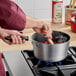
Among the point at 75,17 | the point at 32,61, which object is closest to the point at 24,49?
the point at 32,61

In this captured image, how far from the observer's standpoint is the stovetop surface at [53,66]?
1052mm

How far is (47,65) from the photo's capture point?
114cm

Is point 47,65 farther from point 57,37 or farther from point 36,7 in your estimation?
point 36,7

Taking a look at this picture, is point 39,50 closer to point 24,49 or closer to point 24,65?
point 24,65

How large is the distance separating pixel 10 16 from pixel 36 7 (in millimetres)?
1657

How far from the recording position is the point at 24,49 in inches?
52.1

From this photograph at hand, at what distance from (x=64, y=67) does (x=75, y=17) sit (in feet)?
1.85

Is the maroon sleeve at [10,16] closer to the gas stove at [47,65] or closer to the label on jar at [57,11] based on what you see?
the gas stove at [47,65]

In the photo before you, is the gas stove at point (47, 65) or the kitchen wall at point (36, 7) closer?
the gas stove at point (47, 65)

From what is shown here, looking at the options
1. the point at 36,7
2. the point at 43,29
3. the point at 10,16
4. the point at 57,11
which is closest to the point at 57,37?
the point at 43,29

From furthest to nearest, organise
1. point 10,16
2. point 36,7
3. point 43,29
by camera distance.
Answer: point 36,7, point 43,29, point 10,16

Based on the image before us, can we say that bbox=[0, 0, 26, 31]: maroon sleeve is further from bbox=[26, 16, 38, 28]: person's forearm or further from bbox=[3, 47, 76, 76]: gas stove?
bbox=[3, 47, 76, 76]: gas stove

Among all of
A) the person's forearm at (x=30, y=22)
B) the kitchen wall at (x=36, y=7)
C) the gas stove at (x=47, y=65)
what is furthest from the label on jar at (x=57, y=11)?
the kitchen wall at (x=36, y=7)

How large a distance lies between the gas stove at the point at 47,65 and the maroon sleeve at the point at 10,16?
0.62ft
